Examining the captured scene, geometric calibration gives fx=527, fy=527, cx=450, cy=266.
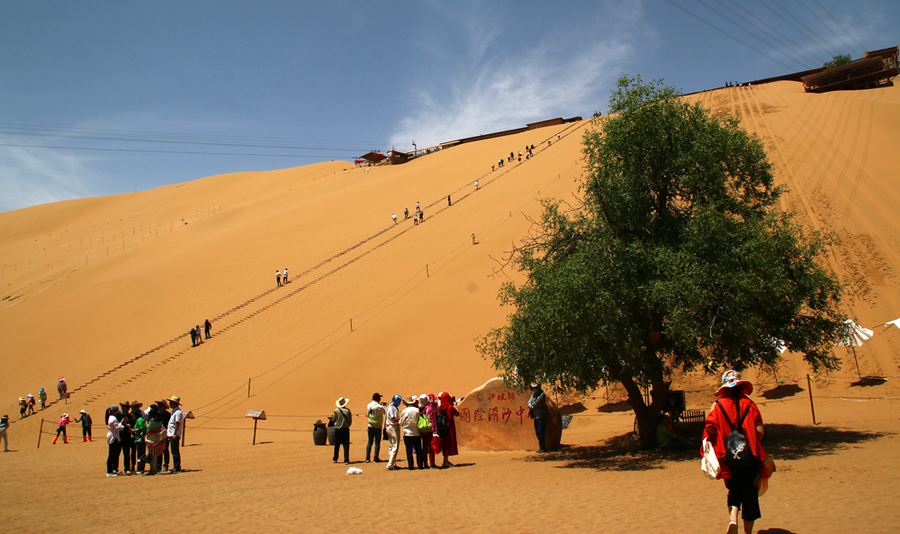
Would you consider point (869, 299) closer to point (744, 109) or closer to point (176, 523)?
point (176, 523)

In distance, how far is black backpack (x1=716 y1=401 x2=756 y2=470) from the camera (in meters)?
4.34

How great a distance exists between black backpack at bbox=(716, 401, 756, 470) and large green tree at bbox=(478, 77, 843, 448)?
13.8ft

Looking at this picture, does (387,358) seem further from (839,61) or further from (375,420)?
(839,61)

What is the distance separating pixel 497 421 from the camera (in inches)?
472

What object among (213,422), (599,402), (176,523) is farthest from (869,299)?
(213,422)

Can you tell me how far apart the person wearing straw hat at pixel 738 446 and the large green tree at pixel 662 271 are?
414 centimetres

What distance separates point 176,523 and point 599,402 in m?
13.4

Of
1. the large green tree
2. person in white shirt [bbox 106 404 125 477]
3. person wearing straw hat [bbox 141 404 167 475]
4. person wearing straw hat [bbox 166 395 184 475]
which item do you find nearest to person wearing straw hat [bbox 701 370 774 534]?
the large green tree

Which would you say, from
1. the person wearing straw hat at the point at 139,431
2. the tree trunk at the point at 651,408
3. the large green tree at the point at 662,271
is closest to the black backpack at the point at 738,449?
the large green tree at the point at 662,271

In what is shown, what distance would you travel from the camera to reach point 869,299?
16.8 m

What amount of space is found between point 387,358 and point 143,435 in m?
10.2

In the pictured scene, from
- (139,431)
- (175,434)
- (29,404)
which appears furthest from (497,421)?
(29,404)

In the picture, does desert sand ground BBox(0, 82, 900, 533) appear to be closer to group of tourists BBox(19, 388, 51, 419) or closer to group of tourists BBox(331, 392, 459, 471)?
group of tourists BBox(19, 388, 51, 419)

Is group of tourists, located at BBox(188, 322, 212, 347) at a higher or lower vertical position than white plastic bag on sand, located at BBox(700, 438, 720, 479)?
higher
